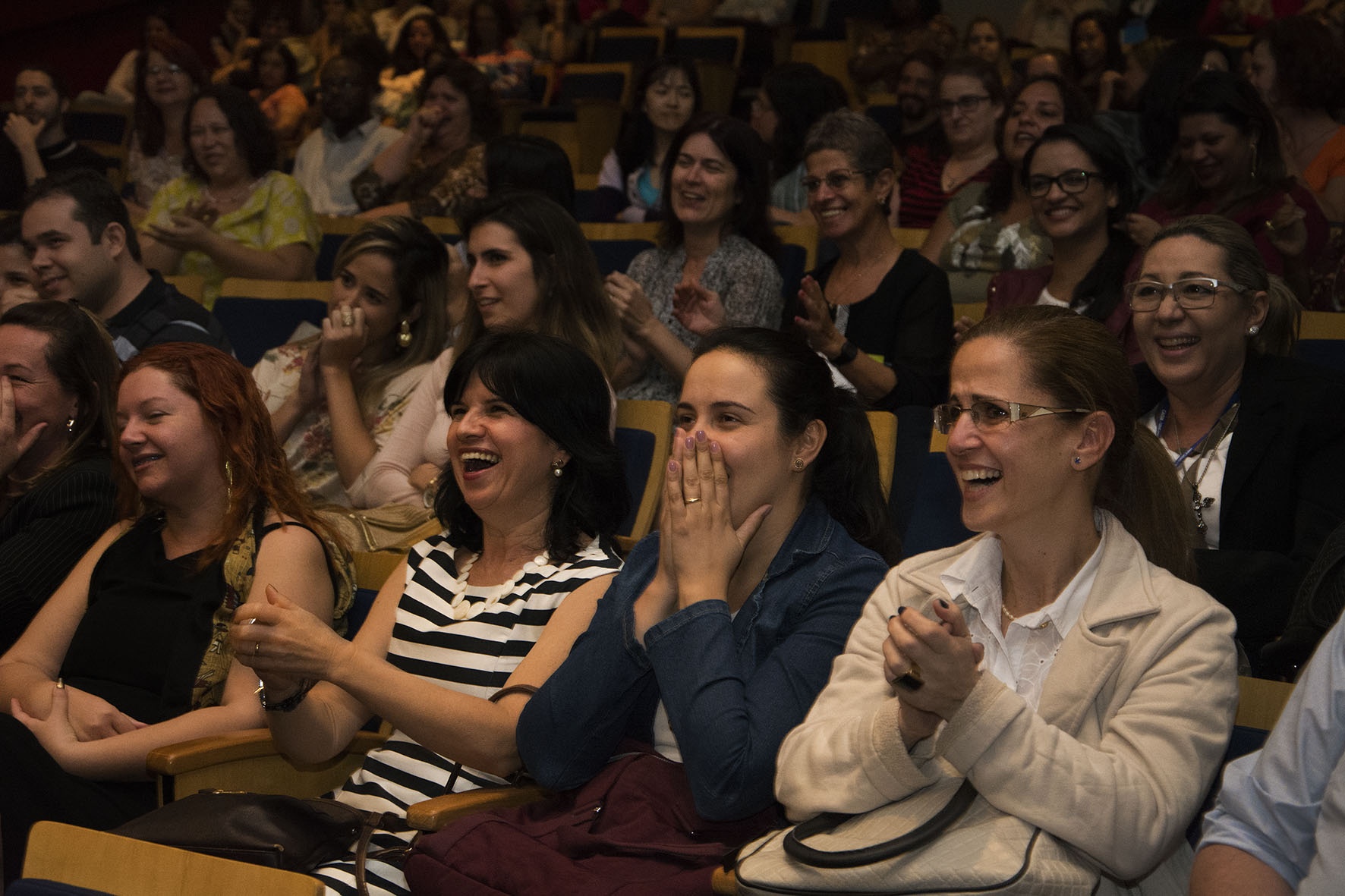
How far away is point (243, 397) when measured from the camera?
2402 mm

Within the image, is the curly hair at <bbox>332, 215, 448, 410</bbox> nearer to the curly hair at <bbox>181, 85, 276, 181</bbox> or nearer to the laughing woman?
the laughing woman

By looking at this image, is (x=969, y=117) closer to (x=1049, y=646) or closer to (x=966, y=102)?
(x=966, y=102)

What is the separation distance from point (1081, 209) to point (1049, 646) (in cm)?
182

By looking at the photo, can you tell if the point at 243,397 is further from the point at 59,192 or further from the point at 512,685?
the point at 59,192

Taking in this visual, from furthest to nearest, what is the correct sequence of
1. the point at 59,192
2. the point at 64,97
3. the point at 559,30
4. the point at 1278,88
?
the point at 559,30
the point at 64,97
the point at 1278,88
the point at 59,192

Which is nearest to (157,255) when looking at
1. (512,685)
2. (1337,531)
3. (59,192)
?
(59,192)

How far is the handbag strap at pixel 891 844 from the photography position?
1452mm

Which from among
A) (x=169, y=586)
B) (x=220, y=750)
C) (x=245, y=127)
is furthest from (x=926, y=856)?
(x=245, y=127)

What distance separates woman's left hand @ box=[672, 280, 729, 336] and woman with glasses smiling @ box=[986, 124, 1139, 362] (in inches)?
27.1

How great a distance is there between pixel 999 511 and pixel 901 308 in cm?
185

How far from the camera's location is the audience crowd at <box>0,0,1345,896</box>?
5.00ft

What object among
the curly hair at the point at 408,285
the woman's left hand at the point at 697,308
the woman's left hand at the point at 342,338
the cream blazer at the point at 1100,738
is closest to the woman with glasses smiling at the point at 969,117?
the woman's left hand at the point at 697,308

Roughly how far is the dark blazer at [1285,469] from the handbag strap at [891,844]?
0.90 meters

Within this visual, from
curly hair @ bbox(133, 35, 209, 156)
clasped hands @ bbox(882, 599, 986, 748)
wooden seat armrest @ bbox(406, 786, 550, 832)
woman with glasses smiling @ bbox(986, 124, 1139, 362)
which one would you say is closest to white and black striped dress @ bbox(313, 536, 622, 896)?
wooden seat armrest @ bbox(406, 786, 550, 832)
